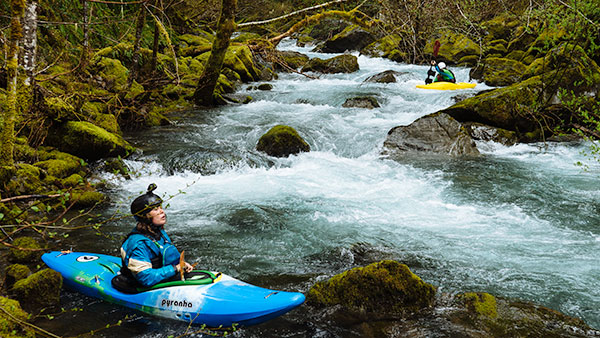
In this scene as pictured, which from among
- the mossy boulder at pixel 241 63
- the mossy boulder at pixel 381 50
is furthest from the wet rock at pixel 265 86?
the mossy boulder at pixel 381 50

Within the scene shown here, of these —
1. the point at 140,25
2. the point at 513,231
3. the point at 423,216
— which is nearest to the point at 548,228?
the point at 513,231

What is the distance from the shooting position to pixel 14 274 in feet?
12.1

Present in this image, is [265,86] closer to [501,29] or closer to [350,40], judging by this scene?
[350,40]

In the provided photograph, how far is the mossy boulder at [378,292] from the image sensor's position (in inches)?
138

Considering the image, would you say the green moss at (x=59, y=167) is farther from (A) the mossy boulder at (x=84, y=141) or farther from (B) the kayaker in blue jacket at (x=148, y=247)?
(B) the kayaker in blue jacket at (x=148, y=247)

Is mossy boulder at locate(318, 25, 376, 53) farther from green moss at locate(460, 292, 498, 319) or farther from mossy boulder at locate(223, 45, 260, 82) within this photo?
green moss at locate(460, 292, 498, 319)

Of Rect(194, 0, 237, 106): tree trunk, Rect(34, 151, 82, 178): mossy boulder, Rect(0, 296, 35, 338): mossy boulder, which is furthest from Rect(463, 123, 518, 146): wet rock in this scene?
Rect(0, 296, 35, 338): mossy boulder

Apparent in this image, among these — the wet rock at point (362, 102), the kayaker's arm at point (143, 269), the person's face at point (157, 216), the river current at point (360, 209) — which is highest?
the person's face at point (157, 216)

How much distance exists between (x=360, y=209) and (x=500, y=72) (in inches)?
430

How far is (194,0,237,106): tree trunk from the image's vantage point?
9625 mm

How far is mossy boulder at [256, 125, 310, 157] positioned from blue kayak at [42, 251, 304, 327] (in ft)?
17.9

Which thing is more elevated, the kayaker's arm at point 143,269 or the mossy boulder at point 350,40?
the mossy boulder at point 350,40

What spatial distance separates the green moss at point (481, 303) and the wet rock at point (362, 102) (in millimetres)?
9359

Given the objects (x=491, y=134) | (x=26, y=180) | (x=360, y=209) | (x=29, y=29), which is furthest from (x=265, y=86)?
(x=29, y=29)
